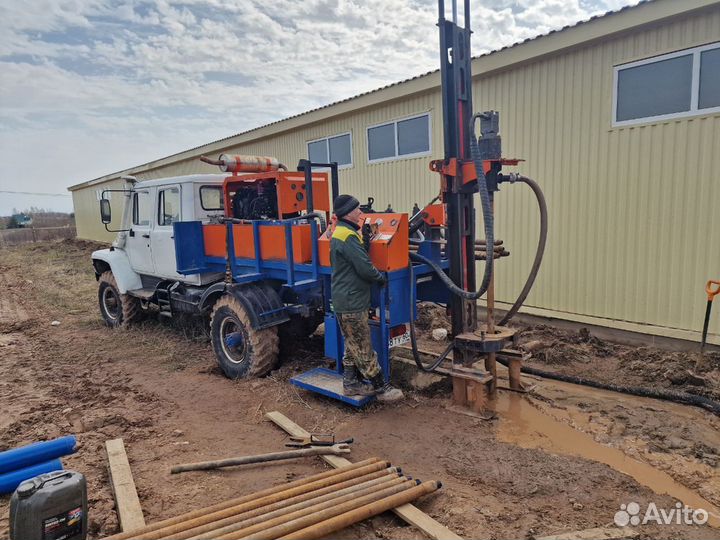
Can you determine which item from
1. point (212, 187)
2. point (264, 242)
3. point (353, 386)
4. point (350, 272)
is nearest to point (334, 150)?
point (212, 187)

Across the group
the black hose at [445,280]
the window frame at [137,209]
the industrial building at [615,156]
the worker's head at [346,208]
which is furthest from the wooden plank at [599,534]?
the window frame at [137,209]

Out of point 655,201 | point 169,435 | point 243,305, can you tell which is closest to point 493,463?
point 169,435

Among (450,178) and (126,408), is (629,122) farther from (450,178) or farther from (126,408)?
(126,408)

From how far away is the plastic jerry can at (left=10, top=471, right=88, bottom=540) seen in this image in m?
2.73

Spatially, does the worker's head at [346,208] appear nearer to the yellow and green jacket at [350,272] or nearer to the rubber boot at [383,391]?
the yellow and green jacket at [350,272]

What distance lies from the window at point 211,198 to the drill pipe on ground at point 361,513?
5.16 metres

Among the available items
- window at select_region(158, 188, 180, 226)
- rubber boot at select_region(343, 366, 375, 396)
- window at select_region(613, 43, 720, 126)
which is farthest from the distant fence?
window at select_region(613, 43, 720, 126)

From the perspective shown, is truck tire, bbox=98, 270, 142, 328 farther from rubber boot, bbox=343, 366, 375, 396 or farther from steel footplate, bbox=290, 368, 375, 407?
rubber boot, bbox=343, 366, 375, 396

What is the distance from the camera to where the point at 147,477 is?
3822 millimetres

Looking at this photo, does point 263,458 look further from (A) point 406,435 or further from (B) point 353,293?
(B) point 353,293

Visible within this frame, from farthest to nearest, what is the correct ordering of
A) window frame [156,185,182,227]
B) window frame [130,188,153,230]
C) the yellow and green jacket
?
1. window frame [130,188,153,230]
2. window frame [156,185,182,227]
3. the yellow and green jacket

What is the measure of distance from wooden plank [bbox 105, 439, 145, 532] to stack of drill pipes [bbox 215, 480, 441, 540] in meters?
0.77

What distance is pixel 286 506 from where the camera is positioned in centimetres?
314

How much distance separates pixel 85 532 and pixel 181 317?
5.77 metres
